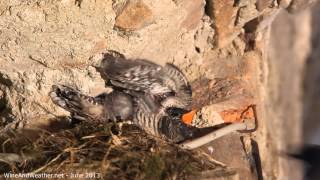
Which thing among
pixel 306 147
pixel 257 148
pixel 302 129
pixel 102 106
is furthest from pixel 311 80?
pixel 102 106

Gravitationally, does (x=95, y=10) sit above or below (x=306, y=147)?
above

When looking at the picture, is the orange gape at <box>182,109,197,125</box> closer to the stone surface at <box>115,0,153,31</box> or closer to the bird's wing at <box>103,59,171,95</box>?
the bird's wing at <box>103,59,171,95</box>

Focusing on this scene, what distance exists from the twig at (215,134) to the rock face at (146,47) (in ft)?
0.11

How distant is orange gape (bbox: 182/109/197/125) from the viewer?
1.56 meters

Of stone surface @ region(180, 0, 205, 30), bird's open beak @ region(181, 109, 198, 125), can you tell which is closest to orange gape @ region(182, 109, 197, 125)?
bird's open beak @ region(181, 109, 198, 125)

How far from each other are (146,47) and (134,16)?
114mm

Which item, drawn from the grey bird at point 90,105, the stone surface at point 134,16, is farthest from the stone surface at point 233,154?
the stone surface at point 134,16

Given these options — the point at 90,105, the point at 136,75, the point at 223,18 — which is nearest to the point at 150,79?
the point at 136,75

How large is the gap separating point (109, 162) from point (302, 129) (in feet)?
4.30

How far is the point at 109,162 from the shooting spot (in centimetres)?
129

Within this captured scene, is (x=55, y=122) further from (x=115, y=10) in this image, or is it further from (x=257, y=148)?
(x=257, y=148)

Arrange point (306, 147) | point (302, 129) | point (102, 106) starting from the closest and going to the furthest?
point (102, 106), point (306, 147), point (302, 129)

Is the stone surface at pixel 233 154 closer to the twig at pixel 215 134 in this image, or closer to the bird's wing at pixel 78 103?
the twig at pixel 215 134

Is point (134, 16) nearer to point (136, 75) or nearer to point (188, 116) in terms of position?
point (136, 75)
